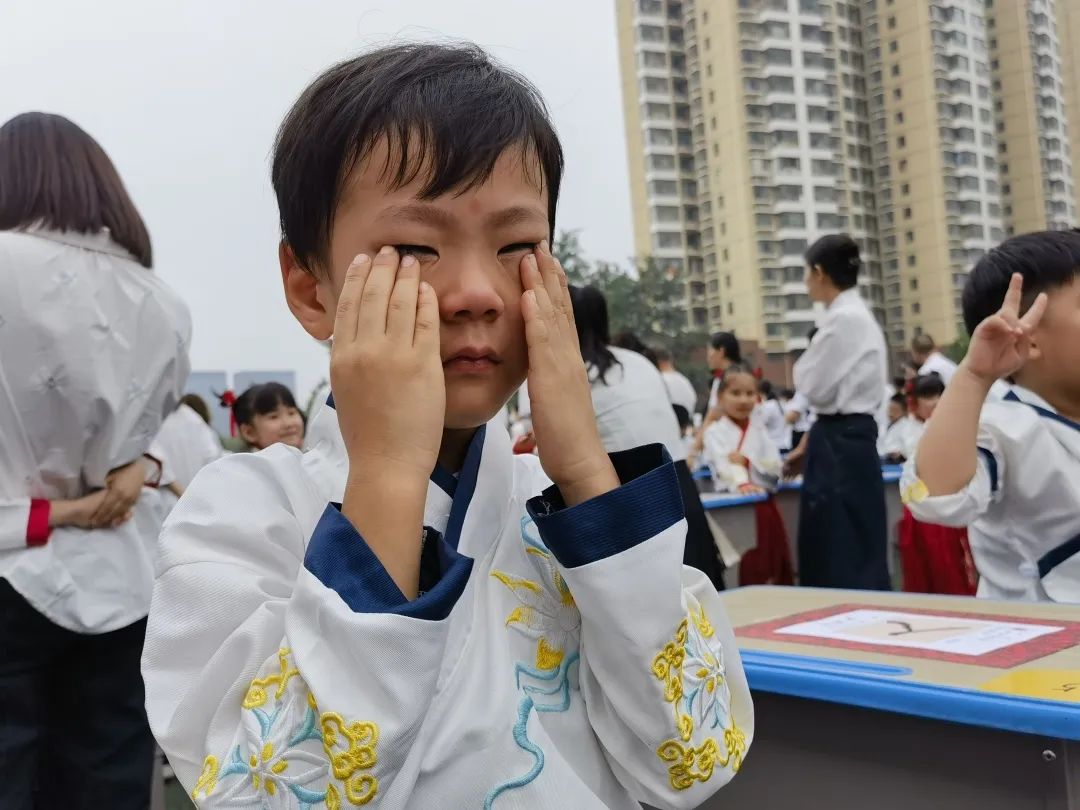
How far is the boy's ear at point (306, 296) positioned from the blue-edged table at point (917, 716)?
0.75 meters

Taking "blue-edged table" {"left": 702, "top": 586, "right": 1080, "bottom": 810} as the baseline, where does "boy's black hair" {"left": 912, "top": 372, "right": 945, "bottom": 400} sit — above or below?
above

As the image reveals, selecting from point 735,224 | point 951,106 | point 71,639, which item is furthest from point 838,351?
point 951,106

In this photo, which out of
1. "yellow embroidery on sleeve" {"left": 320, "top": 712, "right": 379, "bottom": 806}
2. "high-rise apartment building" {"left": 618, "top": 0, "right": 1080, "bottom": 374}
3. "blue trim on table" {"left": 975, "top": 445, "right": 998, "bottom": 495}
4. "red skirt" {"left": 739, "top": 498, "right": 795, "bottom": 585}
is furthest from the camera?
"high-rise apartment building" {"left": 618, "top": 0, "right": 1080, "bottom": 374}

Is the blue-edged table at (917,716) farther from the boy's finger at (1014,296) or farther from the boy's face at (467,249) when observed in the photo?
the boy's face at (467,249)

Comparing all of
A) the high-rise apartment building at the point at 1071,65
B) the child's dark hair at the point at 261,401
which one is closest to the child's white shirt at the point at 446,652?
the child's dark hair at the point at 261,401

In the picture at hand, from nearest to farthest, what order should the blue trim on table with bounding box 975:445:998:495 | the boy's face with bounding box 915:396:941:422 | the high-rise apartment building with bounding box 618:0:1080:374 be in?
the blue trim on table with bounding box 975:445:998:495
the boy's face with bounding box 915:396:941:422
the high-rise apartment building with bounding box 618:0:1080:374

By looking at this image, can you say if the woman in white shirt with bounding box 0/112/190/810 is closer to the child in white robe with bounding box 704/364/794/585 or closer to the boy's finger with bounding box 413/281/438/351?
the boy's finger with bounding box 413/281/438/351

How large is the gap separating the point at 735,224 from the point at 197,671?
3675cm

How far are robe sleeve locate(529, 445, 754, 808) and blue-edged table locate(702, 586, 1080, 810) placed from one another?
0.34 meters

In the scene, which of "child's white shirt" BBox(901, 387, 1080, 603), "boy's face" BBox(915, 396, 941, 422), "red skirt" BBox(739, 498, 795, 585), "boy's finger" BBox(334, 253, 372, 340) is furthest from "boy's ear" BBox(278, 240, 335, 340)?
"boy's face" BBox(915, 396, 941, 422)

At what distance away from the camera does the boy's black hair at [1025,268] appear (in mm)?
1860

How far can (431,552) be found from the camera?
2.63ft

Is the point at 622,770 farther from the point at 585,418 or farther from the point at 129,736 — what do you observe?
the point at 129,736

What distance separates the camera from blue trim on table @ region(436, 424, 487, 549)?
912 mm
